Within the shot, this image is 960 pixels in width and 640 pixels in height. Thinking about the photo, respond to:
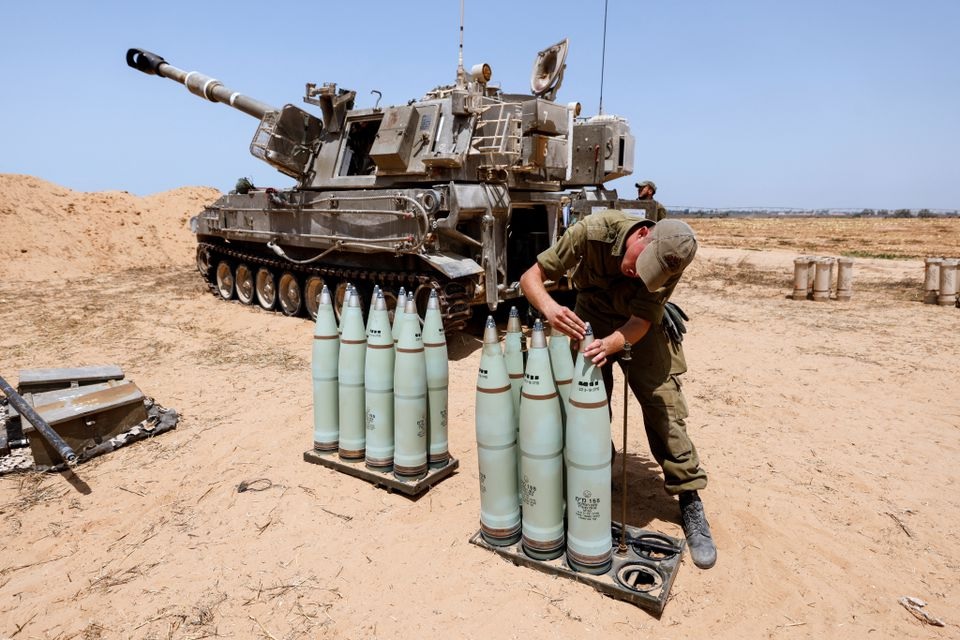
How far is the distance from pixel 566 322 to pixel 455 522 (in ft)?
4.75

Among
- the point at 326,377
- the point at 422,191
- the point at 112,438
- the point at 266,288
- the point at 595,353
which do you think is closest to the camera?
the point at 595,353

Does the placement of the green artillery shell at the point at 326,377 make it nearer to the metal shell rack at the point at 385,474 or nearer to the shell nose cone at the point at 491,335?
the metal shell rack at the point at 385,474

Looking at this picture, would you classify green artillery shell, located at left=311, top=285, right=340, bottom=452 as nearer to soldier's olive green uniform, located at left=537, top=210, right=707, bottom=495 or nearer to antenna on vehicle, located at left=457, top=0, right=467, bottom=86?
soldier's olive green uniform, located at left=537, top=210, right=707, bottom=495

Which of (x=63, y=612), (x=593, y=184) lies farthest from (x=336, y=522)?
(x=593, y=184)

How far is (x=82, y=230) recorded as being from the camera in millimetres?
20562

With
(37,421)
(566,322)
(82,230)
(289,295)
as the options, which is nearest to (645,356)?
(566,322)

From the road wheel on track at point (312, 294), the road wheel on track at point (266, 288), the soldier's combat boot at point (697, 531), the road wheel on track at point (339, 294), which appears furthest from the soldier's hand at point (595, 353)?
the road wheel on track at point (266, 288)

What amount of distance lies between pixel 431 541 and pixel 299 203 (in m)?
7.14

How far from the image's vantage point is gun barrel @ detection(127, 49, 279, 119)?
11.4 meters

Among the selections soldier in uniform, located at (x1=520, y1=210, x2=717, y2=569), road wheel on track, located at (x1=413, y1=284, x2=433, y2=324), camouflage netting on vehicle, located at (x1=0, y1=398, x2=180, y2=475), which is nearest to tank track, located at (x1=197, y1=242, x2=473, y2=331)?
road wheel on track, located at (x1=413, y1=284, x2=433, y2=324)

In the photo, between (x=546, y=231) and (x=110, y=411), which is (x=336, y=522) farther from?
(x=546, y=231)

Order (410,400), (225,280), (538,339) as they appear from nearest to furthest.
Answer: (538,339) < (410,400) < (225,280)

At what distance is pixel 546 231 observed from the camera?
1039 cm

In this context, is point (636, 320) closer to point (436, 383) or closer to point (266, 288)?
point (436, 383)
